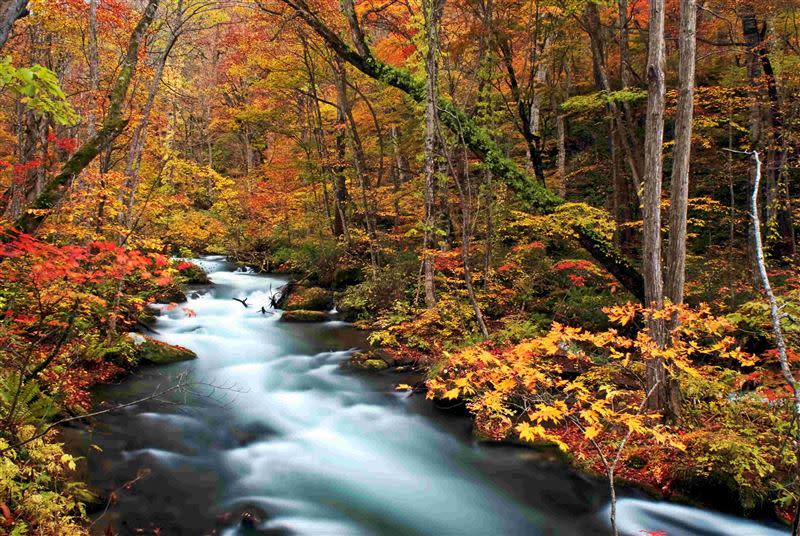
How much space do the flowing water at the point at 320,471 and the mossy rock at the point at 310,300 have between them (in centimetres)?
387

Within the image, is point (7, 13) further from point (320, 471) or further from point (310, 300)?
point (310, 300)

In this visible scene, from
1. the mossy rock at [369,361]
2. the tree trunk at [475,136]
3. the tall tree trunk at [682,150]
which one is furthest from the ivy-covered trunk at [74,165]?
the tall tree trunk at [682,150]

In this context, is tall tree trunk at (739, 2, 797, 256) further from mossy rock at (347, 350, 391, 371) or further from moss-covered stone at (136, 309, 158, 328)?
moss-covered stone at (136, 309, 158, 328)

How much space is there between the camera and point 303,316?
13102mm

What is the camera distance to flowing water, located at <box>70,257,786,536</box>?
5.36m

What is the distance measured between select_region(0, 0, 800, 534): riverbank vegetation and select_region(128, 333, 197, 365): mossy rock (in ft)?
1.37

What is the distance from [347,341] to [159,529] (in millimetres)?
6971

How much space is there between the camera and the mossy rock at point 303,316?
13094 millimetres

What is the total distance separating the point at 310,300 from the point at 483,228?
621cm

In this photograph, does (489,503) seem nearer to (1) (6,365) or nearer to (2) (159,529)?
(2) (159,529)

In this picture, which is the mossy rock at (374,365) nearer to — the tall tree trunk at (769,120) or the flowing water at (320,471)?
the flowing water at (320,471)

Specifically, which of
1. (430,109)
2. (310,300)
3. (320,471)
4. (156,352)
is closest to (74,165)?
(156,352)

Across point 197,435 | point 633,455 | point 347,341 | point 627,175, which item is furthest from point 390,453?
point 627,175

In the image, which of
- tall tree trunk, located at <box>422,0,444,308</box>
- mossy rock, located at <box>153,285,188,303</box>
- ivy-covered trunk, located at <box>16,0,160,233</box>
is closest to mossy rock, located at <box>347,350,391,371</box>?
tall tree trunk, located at <box>422,0,444,308</box>
